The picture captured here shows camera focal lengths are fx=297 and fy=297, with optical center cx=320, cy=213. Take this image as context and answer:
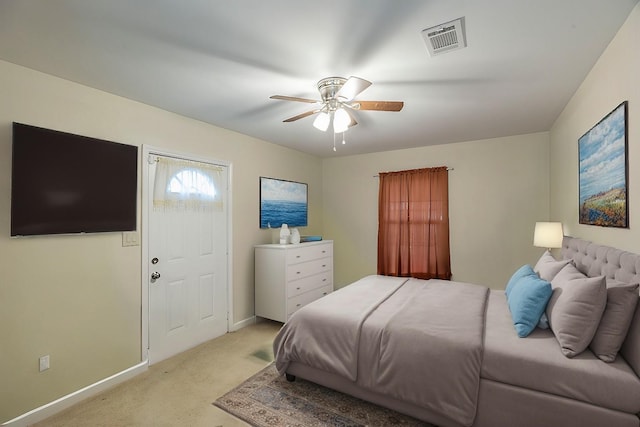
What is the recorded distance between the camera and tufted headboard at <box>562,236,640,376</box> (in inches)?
59.1

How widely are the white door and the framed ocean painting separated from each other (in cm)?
67

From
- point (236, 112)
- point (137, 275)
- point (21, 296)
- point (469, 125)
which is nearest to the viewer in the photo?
point (21, 296)

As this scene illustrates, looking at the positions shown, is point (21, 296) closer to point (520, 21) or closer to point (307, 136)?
point (307, 136)

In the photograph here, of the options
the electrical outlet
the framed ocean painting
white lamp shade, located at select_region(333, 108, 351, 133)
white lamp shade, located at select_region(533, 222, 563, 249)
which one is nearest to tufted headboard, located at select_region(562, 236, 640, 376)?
white lamp shade, located at select_region(533, 222, 563, 249)

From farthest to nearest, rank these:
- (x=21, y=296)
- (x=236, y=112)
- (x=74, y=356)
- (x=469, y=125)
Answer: (x=469, y=125) → (x=236, y=112) → (x=74, y=356) → (x=21, y=296)

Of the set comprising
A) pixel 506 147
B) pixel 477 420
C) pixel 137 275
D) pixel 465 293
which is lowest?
pixel 477 420

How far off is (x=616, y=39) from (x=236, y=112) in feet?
9.52

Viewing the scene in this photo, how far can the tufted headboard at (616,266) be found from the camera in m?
1.50

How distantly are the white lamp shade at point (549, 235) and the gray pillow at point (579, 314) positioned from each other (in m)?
1.53

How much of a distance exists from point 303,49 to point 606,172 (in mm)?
2158

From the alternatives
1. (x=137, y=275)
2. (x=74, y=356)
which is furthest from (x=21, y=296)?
(x=137, y=275)

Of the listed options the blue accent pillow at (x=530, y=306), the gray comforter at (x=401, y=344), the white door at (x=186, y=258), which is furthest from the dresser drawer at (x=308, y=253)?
the blue accent pillow at (x=530, y=306)

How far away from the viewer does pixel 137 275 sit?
9.04ft

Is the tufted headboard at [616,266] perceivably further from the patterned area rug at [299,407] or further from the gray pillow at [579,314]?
the patterned area rug at [299,407]
